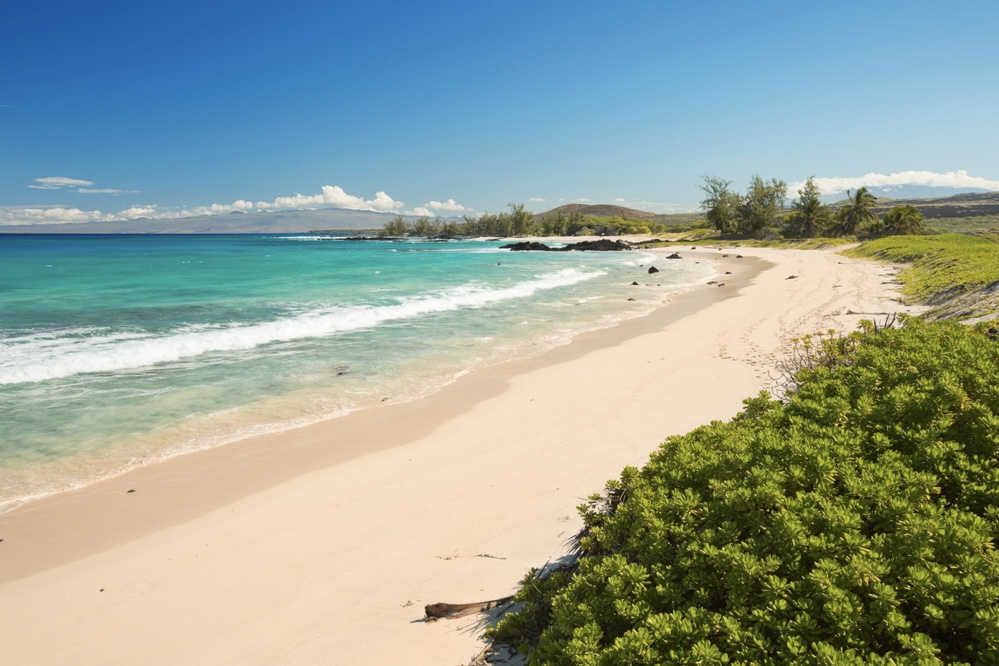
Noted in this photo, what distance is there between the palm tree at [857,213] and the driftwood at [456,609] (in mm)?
83647

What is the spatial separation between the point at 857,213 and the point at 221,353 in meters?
81.9

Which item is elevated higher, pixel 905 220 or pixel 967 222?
pixel 967 222

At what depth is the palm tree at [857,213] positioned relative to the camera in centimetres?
7105

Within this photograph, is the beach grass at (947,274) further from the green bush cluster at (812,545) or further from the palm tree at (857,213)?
the palm tree at (857,213)

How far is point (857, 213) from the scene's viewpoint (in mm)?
72000

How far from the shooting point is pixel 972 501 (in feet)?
9.11

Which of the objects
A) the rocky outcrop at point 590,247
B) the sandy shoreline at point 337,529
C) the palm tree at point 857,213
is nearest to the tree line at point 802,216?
the palm tree at point 857,213

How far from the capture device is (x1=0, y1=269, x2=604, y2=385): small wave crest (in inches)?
514

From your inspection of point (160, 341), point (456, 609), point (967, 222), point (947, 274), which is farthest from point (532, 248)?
point (456, 609)

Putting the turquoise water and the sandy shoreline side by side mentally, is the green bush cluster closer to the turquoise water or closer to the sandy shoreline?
the sandy shoreline

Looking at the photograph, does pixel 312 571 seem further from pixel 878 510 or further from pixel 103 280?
pixel 103 280

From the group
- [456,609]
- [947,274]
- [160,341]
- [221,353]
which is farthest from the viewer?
[947,274]

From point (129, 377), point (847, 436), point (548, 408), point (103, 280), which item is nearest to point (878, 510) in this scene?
point (847, 436)

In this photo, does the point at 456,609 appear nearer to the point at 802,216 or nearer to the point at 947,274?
the point at 947,274
